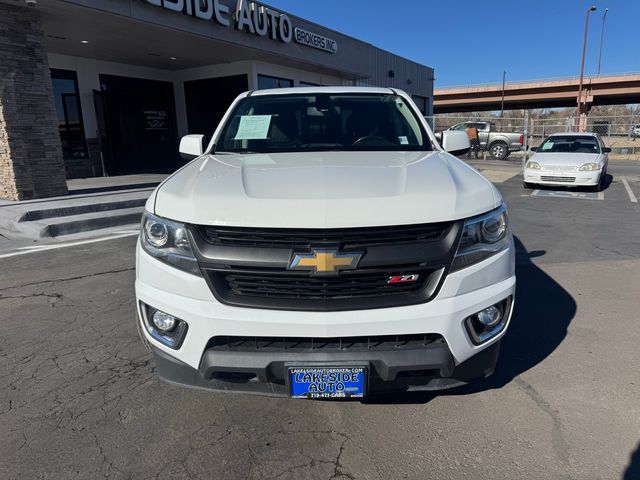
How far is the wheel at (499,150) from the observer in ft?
75.5

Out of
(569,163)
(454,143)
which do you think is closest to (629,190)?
(569,163)

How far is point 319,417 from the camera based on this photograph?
2.50 meters

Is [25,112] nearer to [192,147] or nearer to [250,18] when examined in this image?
[250,18]

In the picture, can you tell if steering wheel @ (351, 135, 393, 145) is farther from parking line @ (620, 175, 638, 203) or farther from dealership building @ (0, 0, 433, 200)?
parking line @ (620, 175, 638, 203)

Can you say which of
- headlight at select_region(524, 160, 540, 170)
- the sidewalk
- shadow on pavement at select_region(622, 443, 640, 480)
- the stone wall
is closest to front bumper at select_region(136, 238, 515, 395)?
shadow on pavement at select_region(622, 443, 640, 480)

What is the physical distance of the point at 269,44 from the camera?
13656mm

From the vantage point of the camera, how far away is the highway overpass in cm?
4309

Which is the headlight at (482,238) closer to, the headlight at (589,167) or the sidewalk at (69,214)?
the sidewalk at (69,214)

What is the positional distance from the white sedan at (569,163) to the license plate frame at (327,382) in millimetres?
11361

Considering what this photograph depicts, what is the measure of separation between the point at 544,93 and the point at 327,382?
56.5m

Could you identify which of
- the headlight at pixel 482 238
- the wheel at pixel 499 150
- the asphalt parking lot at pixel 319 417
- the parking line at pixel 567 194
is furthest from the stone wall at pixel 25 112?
the wheel at pixel 499 150

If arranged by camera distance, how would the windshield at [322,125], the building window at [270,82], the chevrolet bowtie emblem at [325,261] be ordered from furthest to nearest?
1. the building window at [270,82]
2. the windshield at [322,125]
3. the chevrolet bowtie emblem at [325,261]

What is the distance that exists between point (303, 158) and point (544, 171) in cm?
1063

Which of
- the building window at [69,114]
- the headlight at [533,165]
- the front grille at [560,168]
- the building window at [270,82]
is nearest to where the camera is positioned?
the front grille at [560,168]
